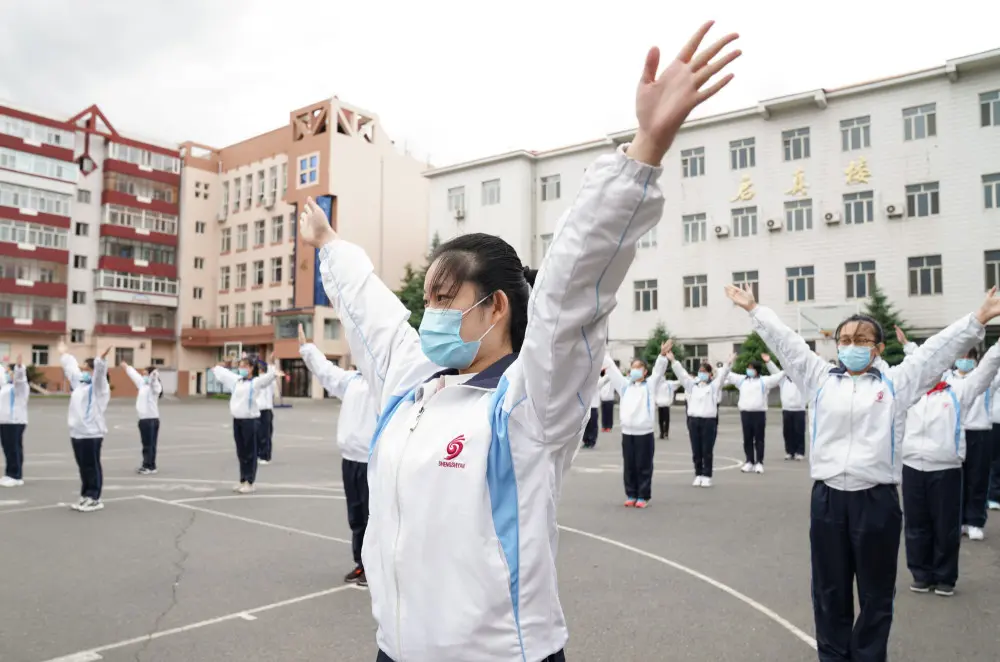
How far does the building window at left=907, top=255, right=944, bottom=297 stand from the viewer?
2944 cm

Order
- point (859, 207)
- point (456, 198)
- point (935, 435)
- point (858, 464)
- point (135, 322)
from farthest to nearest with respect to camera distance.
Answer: point (135, 322), point (456, 198), point (859, 207), point (935, 435), point (858, 464)

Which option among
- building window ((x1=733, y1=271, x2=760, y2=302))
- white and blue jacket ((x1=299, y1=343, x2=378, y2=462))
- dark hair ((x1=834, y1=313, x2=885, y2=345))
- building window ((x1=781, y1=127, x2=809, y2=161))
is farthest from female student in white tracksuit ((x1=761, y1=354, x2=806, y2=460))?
building window ((x1=781, y1=127, x2=809, y2=161))

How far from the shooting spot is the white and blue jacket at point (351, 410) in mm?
7230

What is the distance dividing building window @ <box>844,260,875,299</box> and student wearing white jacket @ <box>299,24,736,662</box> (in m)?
32.2

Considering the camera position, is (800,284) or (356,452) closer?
(356,452)

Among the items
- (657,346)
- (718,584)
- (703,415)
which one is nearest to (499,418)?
(718,584)

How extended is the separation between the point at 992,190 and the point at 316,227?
32400mm

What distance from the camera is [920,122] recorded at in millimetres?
29859

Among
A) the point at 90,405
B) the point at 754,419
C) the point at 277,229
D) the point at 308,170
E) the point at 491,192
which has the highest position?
the point at 308,170

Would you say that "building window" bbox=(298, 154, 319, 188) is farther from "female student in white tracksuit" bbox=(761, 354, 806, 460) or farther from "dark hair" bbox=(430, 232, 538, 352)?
"dark hair" bbox=(430, 232, 538, 352)

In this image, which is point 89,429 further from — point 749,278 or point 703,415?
point 749,278

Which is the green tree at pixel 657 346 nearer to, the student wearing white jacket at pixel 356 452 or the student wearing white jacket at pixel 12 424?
the student wearing white jacket at pixel 12 424

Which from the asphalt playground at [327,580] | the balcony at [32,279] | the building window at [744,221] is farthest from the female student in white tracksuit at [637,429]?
the balcony at [32,279]

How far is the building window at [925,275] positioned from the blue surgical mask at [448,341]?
32051mm
